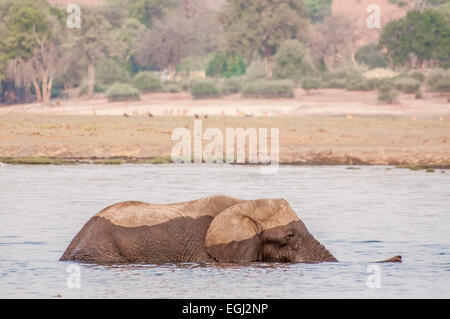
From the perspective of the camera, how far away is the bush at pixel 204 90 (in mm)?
61906

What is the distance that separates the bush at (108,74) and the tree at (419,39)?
22447 millimetres

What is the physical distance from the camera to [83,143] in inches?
1448

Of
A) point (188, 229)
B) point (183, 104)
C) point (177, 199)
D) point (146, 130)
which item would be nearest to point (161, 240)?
point (188, 229)

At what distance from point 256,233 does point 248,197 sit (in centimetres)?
1144

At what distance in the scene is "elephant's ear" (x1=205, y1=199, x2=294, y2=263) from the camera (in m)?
12.6

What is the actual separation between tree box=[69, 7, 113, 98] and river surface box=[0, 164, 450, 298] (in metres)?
43.4

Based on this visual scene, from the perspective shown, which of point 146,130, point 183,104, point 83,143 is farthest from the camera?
point 183,104

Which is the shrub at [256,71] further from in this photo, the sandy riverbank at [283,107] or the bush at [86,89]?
the bush at [86,89]

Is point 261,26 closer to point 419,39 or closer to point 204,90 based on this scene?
point 419,39

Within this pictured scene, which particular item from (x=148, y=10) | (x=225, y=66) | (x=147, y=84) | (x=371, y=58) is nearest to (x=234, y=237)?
(x=147, y=84)

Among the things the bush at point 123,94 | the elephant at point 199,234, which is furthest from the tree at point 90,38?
the elephant at point 199,234

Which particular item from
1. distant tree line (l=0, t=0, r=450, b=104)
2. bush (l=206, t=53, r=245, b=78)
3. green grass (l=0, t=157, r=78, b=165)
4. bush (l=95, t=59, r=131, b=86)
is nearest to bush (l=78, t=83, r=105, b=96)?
distant tree line (l=0, t=0, r=450, b=104)
